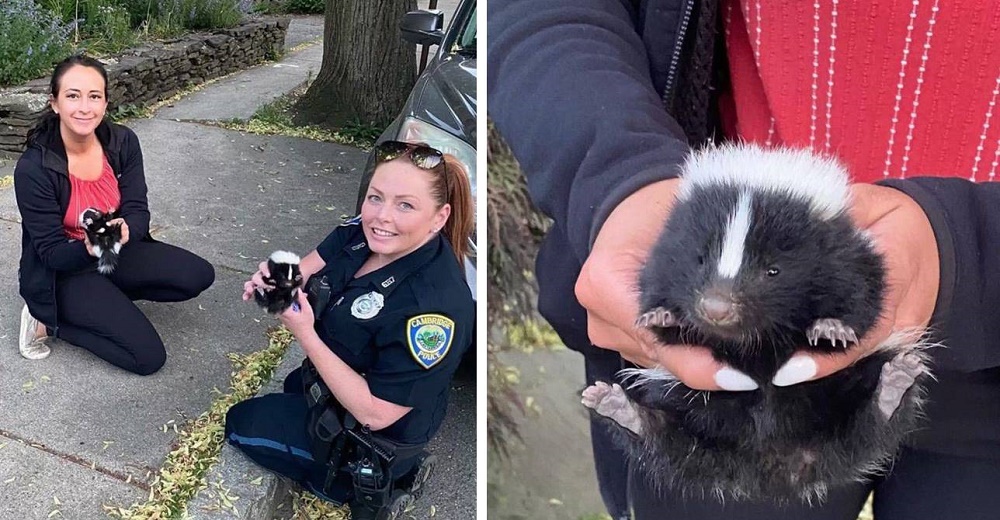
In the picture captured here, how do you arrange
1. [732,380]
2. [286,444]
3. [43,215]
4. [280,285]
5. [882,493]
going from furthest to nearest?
1. [43,215]
2. [286,444]
3. [280,285]
4. [882,493]
5. [732,380]

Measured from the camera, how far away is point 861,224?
2.27ft

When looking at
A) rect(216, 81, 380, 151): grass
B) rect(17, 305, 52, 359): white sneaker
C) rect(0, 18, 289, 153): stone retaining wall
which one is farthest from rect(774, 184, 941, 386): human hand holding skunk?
rect(216, 81, 380, 151): grass

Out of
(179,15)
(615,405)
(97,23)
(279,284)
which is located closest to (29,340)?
(279,284)

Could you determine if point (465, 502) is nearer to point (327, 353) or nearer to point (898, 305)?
point (327, 353)

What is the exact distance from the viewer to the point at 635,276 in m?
0.73

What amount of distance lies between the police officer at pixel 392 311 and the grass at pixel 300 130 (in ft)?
10.3

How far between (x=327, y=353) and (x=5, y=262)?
176 cm

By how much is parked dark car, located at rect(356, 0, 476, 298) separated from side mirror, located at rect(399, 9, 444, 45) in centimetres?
9

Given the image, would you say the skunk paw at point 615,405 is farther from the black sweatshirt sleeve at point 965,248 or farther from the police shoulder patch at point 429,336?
the police shoulder patch at point 429,336

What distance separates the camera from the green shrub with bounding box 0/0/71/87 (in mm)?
4297

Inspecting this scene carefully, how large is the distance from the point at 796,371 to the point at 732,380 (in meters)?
0.05

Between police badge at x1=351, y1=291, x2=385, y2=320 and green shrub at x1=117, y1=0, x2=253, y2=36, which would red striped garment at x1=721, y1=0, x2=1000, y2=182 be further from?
green shrub at x1=117, y1=0, x2=253, y2=36

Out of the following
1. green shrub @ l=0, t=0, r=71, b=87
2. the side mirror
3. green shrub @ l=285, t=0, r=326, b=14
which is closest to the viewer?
the side mirror

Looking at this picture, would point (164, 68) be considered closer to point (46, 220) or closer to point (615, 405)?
point (46, 220)
